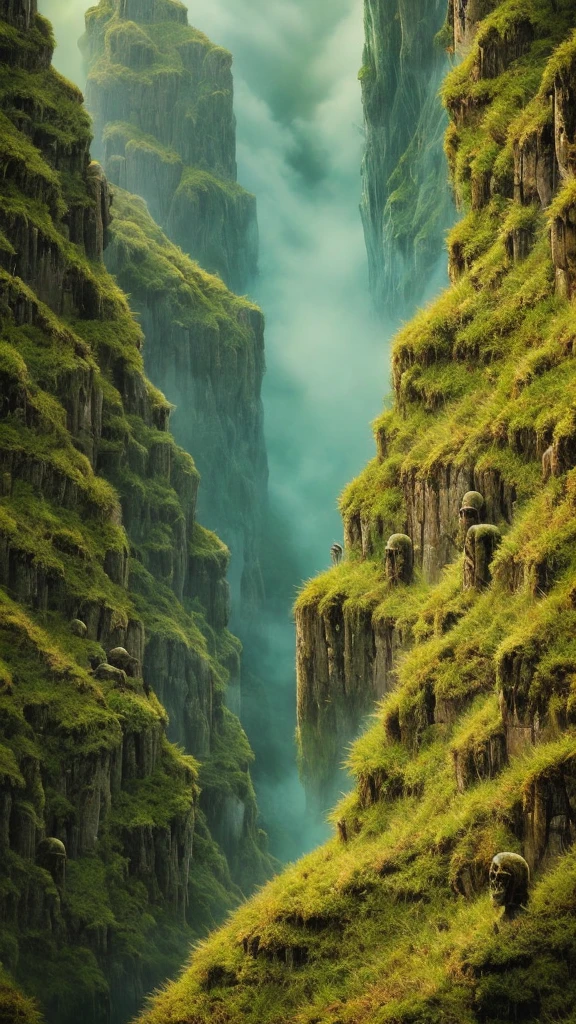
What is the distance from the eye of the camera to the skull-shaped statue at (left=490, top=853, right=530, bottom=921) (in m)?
31.0

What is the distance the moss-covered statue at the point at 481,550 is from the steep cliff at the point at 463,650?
0.16 ft

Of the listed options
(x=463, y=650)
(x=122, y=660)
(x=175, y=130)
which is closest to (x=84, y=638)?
(x=122, y=660)

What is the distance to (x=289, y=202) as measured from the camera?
19238cm

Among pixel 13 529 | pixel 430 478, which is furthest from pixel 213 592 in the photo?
pixel 430 478

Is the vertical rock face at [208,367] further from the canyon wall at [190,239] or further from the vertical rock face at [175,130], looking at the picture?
the vertical rock face at [175,130]

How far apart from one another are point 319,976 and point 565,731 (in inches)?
311

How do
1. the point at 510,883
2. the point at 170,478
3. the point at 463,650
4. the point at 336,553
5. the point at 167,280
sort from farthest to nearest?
the point at 167,280, the point at 170,478, the point at 336,553, the point at 463,650, the point at 510,883

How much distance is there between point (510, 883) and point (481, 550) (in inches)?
410

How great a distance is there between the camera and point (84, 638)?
74.6 meters

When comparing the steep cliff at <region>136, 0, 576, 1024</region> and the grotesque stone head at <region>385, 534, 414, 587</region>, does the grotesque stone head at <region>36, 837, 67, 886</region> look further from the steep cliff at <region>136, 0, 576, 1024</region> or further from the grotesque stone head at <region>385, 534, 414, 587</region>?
the grotesque stone head at <region>385, 534, 414, 587</region>

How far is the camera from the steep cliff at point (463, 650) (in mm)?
31891

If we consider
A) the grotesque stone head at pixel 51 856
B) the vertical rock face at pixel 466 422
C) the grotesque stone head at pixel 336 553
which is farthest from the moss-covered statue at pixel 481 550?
the grotesque stone head at pixel 51 856

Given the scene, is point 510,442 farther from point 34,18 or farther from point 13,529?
point 34,18

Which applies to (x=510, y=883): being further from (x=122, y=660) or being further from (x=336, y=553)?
(x=122, y=660)
